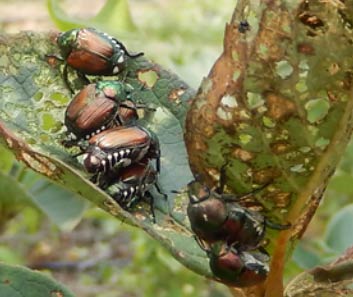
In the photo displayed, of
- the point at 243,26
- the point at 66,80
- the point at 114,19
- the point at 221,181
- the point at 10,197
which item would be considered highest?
the point at 243,26

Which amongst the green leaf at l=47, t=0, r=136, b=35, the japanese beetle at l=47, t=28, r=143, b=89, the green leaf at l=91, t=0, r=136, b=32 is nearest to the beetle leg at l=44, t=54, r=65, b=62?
the japanese beetle at l=47, t=28, r=143, b=89

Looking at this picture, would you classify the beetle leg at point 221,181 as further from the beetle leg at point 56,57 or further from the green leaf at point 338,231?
the green leaf at point 338,231

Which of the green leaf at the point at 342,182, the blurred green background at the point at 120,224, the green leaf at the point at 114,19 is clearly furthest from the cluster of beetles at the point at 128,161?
the green leaf at the point at 342,182

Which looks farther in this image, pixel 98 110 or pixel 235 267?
pixel 98 110

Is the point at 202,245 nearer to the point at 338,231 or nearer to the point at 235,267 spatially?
the point at 235,267

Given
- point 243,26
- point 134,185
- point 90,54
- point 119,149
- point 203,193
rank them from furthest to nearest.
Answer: point 90,54 → point 119,149 → point 134,185 → point 203,193 → point 243,26

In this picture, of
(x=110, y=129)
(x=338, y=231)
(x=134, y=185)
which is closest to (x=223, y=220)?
(x=134, y=185)

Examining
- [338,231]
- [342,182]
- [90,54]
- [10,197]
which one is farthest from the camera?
[342,182]

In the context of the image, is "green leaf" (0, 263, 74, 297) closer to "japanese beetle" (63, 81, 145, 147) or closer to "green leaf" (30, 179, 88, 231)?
"japanese beetle" (63, 81, 145, 147)

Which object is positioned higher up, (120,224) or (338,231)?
(120,224)
